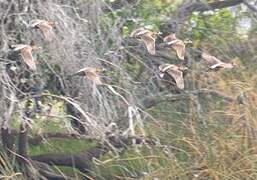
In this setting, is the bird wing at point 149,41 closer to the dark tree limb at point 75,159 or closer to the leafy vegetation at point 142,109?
the leafy vegetation at point 142,109

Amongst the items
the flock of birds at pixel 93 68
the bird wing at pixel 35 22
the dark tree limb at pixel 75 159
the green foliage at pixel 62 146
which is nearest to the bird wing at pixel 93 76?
the flock of birds at pixel 93 68

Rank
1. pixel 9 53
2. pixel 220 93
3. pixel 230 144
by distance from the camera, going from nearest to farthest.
Result: pixel 9 53 → pixel 230 144 → pixel 220 93

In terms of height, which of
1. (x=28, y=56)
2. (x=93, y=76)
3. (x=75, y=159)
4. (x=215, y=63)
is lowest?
(x=75, y=159)

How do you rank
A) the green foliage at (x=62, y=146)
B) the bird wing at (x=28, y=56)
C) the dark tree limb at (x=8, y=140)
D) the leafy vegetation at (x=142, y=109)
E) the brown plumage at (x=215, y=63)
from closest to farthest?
1. the bird wing at (x=28, y=56)
2. the leafy vegetation at (x=142, y=109)
3. the brown plumage at (x=215, y=63)
4. the dark tree limb at (x=8, y=140)
5. the green foliage at (x=62, y=146)

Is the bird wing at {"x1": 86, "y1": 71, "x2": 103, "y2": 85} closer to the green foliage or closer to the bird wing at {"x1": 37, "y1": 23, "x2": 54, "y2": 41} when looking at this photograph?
the bird wing at {"x1": 37, "y1": 23, "x2": 54, "y2": 41}

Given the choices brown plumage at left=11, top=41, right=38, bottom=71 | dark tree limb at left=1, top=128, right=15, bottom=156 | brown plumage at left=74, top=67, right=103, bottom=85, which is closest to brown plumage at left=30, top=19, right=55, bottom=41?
brown plumage at left=11, top=41, right=38, bottom=71

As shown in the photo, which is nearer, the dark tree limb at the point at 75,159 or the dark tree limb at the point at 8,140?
the dark tree limb at the point at 8,140

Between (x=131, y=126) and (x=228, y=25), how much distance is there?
2152 mm

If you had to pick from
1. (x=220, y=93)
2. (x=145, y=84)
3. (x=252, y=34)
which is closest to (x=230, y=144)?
(x=220, y=93)

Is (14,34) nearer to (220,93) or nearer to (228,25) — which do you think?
(220,93)

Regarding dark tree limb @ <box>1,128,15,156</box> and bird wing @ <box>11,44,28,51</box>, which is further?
dark tree limb @ <box>1,128,15,156</box>

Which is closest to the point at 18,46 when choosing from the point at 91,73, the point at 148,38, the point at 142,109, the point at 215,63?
the point at 91,73

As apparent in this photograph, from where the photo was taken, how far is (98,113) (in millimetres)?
4367

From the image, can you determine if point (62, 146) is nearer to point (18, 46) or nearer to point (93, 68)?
point (93, 68)
